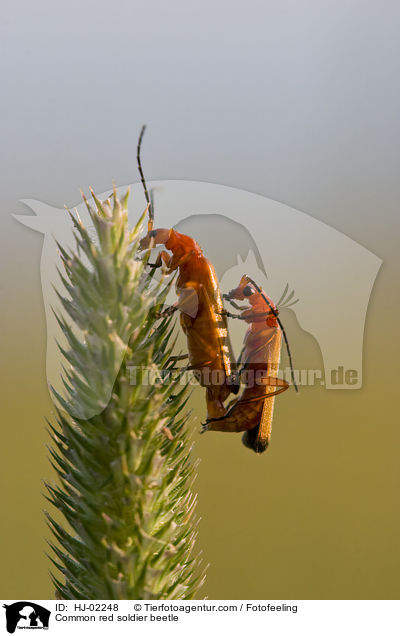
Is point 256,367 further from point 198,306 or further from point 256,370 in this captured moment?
point 198,306

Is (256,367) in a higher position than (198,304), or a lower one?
lower

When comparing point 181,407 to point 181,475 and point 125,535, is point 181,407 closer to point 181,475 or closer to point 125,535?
point 181,475
